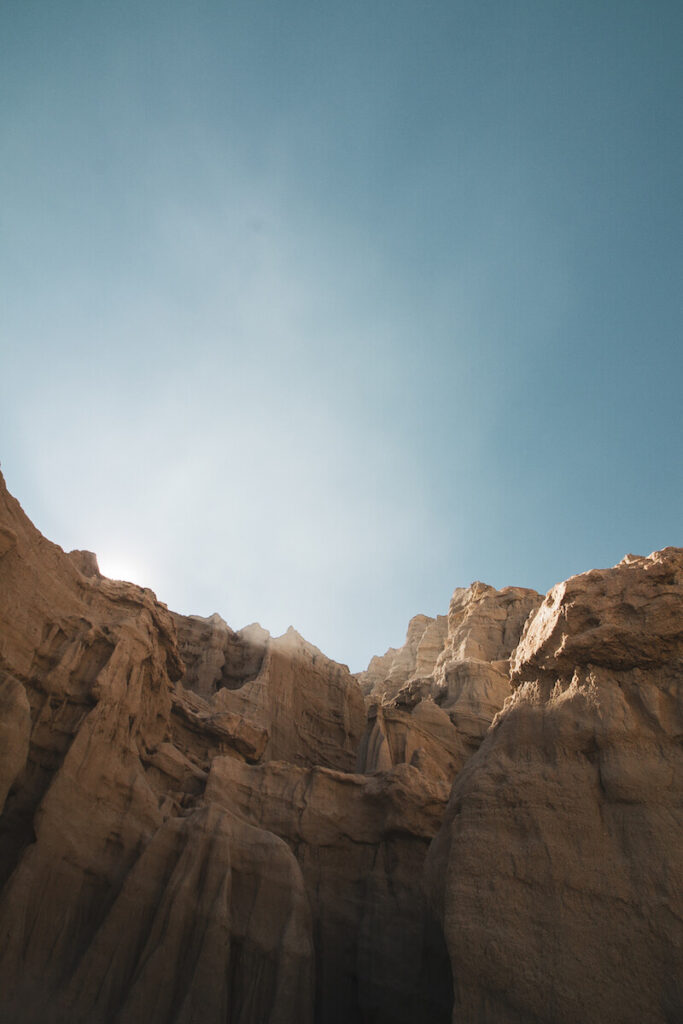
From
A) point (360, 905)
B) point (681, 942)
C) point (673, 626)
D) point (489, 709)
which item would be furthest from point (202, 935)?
point (489, 709)

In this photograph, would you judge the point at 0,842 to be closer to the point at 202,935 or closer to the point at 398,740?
the point at 202,935

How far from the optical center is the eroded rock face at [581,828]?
338 inches

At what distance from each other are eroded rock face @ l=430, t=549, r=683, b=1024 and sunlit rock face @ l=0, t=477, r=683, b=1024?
0.11 feet

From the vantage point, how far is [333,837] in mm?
20891

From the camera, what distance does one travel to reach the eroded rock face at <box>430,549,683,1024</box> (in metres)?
8.59

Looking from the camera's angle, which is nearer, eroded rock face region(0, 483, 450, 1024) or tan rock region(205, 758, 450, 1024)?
eroded rock face region(0, 483, 450, 1024)

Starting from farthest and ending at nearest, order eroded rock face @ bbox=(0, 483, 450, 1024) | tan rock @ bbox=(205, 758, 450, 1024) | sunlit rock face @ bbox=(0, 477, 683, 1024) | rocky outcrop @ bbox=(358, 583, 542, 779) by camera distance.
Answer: rocky outcrop @ bbox=(358, 583, 542, 779) → tan rock @ bbox=(205, 758, 450, 1024) → eroded rock face @ bbox=(0, 483, 450, 1024) → sunlit rock face @ bbox=(0, 477, 683, 1024)

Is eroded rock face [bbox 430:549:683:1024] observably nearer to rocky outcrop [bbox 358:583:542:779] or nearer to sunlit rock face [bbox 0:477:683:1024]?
sunlit rock face [bbox 0:477:683:1024]

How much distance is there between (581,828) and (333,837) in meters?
13.1

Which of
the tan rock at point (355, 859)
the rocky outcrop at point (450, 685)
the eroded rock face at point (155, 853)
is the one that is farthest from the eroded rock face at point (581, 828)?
the rocky outcrop at point (450, 685)

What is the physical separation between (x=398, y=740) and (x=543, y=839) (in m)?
17.7

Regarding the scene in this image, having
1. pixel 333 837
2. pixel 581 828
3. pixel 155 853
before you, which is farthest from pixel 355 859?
pixel 581 828

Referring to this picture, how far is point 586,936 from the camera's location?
29.4 ft

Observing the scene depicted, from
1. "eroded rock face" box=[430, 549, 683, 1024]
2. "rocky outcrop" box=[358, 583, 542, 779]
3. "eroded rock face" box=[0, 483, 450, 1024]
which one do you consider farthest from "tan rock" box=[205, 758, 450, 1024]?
"eroded rock face" box=[430, 549, 683, 1024]
